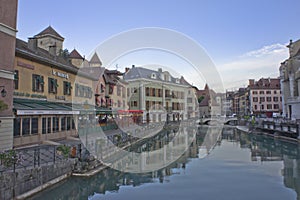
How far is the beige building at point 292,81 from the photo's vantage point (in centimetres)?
3667

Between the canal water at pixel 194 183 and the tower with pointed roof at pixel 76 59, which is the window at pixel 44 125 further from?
the tower with pointed roof at pixel 76 59

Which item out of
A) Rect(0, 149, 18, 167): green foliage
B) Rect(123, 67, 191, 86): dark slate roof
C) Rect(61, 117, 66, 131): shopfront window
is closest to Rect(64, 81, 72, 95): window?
Rect(61, 117, 66, 131): shopfront window

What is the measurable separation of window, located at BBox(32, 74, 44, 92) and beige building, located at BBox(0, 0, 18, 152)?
175 inches

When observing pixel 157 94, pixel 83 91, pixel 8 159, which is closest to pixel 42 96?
pixel 83 91

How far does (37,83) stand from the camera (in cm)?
1783

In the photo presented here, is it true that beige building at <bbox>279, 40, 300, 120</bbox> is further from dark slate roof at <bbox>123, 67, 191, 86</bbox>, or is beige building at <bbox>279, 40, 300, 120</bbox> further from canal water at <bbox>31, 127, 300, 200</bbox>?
dark slate roof at <bbox>123, 67, 191, 86</bbox>

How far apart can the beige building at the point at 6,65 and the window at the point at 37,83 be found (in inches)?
175

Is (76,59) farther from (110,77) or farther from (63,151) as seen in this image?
(63,151)

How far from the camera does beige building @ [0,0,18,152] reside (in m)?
12.2

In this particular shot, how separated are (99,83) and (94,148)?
15646 mm

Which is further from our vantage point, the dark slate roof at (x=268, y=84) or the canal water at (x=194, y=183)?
the dark slate roof at (x=268, y=84)

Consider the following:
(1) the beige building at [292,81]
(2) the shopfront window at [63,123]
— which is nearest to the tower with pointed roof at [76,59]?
(2) the shopfront window at [63,123]

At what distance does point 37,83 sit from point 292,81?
3795 centimetres

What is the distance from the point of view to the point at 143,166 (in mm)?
16391
